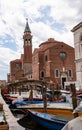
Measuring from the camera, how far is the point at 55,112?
1267 cm

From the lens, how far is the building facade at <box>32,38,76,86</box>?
4600 centimetres

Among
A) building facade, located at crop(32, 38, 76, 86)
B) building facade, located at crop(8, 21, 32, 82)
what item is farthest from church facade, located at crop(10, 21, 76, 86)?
building facade, located at crop(8, 21, 32, 82)

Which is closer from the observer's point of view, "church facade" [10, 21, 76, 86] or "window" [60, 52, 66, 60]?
"church facade" [10, 21, 76, 86]

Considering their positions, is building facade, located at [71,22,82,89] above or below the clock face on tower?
below

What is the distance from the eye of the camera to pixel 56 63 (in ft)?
153

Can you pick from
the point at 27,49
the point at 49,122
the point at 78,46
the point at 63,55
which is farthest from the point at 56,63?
the point at 49,122

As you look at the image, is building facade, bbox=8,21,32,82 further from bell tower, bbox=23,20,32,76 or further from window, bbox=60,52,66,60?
window, bbox=60,52,66,60

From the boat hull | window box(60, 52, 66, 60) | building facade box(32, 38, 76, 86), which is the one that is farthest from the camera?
window box(60, 52, 66, 60)

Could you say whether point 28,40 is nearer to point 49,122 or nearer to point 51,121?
point 49,122

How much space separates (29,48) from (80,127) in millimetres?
68035

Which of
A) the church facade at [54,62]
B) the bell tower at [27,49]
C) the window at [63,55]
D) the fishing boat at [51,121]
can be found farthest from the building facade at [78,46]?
the bell tower at [27,49]

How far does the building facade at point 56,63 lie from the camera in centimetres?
4600

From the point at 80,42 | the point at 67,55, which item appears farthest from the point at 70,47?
the point at 80,42

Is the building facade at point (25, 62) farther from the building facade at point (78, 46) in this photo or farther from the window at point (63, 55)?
the building facade at point (78, 46)
